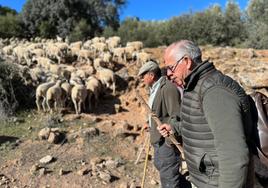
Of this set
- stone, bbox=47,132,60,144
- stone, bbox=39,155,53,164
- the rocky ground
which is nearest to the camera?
the rocky ground

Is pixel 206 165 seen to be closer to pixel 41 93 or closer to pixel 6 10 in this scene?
pixel 41 93

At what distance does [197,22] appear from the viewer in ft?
75.5

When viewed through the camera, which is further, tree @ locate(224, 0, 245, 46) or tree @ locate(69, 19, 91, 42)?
tree @ locate(69, 19, 91, 42)

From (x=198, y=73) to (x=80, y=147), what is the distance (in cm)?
665

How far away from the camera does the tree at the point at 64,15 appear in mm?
30156

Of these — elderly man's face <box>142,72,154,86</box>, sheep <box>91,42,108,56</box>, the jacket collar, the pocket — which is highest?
sheep <box>91,42,108,56</box>

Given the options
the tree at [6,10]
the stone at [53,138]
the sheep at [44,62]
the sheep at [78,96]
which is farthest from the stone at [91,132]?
the tree at [6,10]

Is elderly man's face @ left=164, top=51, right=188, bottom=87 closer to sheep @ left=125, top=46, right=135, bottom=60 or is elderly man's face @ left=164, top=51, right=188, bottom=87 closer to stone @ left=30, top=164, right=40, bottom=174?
stone @ left=30, top=164, right=40, bottom=174

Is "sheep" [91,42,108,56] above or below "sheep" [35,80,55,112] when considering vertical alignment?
above

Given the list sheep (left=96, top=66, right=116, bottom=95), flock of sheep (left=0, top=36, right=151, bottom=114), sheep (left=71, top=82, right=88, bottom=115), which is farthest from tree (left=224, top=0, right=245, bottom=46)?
sheep (left=71, top=82, right=88, bottom=115)

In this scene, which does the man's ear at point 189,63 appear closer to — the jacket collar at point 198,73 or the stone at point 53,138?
the jacket collar at point 198,73

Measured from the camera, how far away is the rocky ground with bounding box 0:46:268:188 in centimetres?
795

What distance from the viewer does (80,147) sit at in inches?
362

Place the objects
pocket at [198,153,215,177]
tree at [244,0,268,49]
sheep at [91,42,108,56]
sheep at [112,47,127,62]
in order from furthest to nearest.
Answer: tree at [244,0,268,49], sheep at [91,42,108,56], sheep at [112,47,127,62], pocket at [198,153,215,177]
